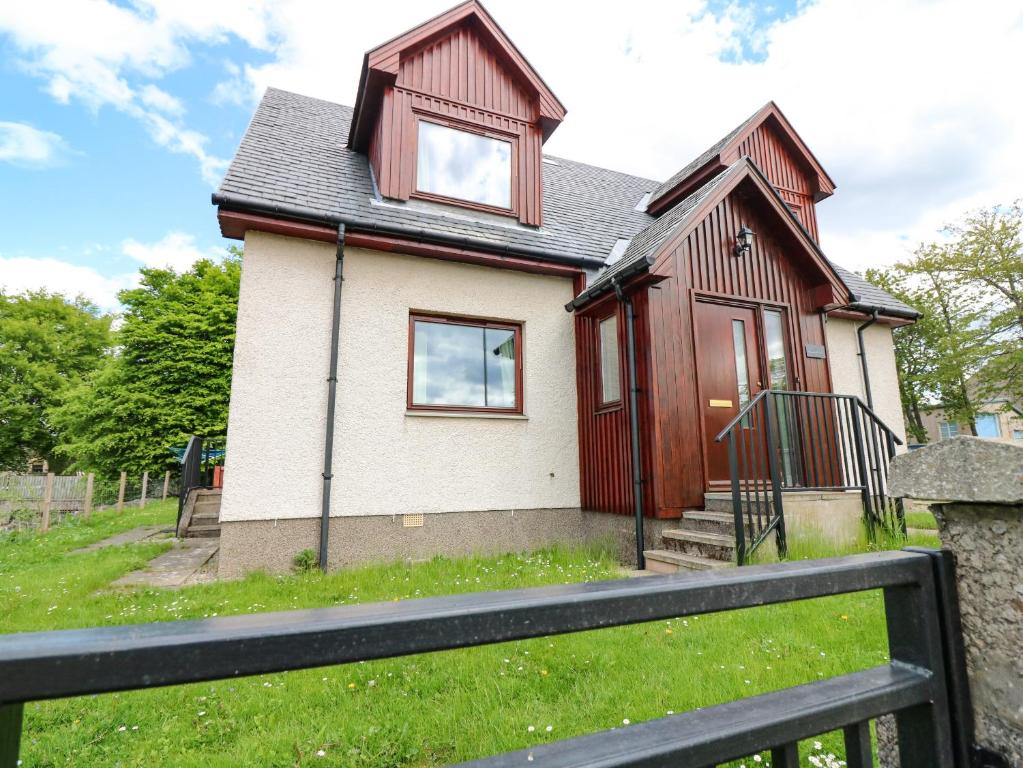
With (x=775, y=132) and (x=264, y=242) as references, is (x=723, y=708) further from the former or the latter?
(x=775, y=132)

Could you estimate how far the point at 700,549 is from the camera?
16.8 feet

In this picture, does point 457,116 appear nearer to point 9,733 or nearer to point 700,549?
point 700,549

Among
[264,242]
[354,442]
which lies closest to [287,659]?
[354,442]

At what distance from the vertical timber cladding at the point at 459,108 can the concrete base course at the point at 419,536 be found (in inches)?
171

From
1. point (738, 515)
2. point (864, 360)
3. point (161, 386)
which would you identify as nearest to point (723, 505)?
point (738, 515)

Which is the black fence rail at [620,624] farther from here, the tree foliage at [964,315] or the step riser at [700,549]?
the tree foliage at [964,315]

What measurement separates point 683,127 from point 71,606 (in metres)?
21.7

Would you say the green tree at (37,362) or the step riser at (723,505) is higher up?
the green tree at (37,362)

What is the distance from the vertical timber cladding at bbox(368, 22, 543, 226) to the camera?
6918 millimetres

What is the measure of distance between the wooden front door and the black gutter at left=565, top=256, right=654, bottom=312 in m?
1.15

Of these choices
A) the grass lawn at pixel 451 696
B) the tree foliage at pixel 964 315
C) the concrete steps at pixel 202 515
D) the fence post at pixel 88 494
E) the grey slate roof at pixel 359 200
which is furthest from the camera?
the tree foliage at pixel 964 315

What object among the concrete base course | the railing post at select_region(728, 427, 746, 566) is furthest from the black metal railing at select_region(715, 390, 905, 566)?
the concrete base course

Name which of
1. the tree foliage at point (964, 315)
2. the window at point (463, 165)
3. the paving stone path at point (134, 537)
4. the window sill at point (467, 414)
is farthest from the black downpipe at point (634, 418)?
the tree foliage at point (964, 315)

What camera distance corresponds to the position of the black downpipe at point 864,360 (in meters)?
8.10
